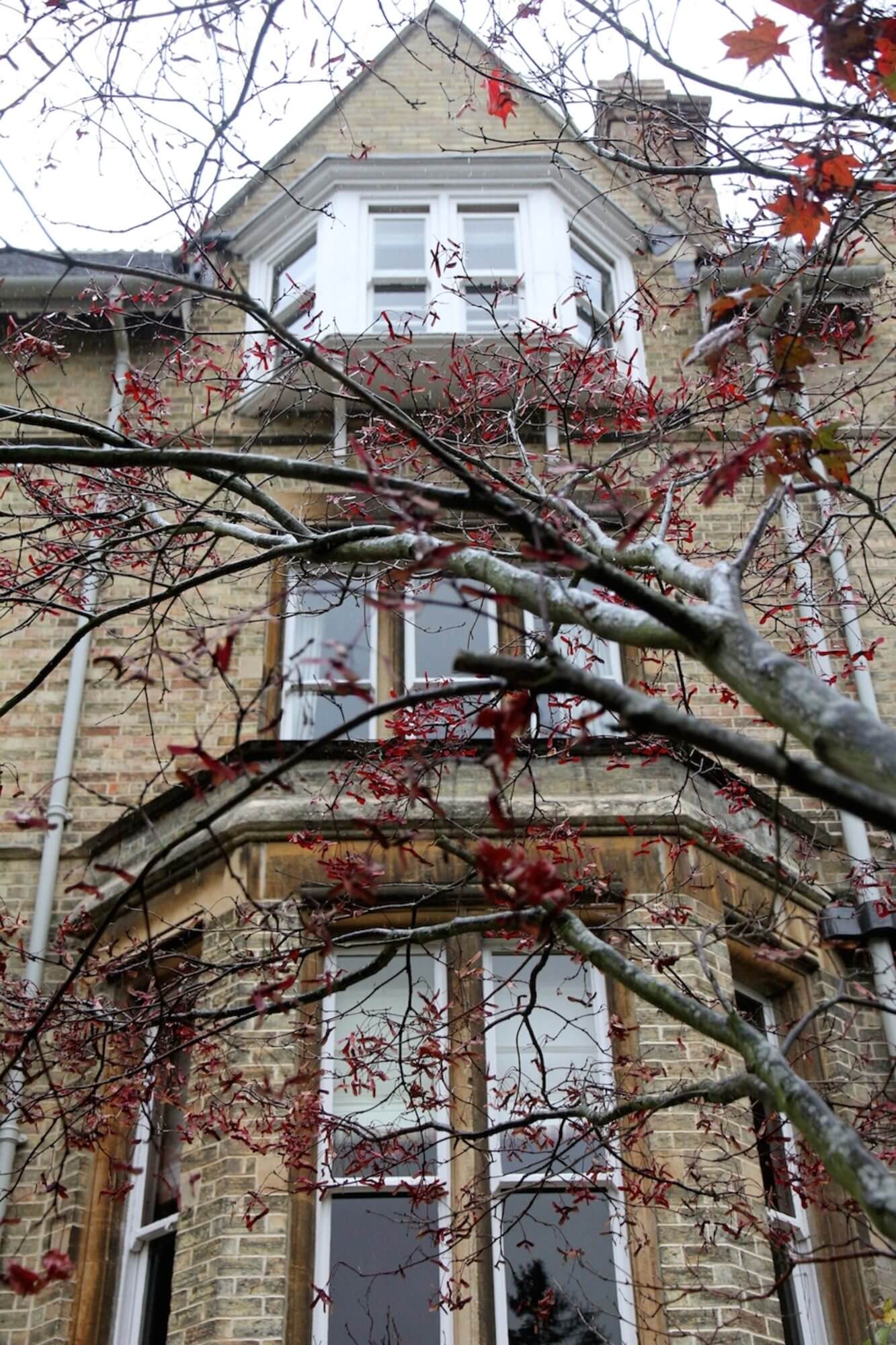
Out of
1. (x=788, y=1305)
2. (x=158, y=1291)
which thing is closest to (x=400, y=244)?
(x=158, y=1291)

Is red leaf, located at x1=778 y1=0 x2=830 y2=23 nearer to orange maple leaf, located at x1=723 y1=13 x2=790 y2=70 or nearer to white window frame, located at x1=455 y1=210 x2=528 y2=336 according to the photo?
orange maple leaf, located at x1=723 y1=13 x2=790 y2=70

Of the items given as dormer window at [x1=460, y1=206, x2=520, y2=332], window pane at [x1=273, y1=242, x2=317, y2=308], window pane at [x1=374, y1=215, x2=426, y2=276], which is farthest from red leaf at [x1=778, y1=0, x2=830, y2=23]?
window pane at [x1=273, y1=242, x2=317, y2=308]

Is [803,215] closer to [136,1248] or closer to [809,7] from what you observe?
[809,7]

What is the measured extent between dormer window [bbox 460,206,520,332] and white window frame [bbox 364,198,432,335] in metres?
0.32

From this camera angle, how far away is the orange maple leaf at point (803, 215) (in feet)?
15.0

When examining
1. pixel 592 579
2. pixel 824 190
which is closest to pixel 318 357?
pixel 592 579

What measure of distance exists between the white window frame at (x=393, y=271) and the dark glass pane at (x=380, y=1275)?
21.2 feet

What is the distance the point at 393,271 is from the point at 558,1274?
7828 mm

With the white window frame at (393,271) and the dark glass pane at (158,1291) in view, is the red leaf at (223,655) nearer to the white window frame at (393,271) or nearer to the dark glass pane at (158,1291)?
the dark glass pane at (158,1291)

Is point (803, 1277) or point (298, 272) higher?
point (298, 272)

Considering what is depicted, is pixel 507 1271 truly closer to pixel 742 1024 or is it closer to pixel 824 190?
pixel 742 1024

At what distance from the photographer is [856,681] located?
9219mm

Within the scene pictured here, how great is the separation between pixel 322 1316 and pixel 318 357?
4352mm

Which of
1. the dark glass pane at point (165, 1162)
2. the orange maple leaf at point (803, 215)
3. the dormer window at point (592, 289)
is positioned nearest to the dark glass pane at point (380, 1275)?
the dark glass pane at point (165, 1162)
